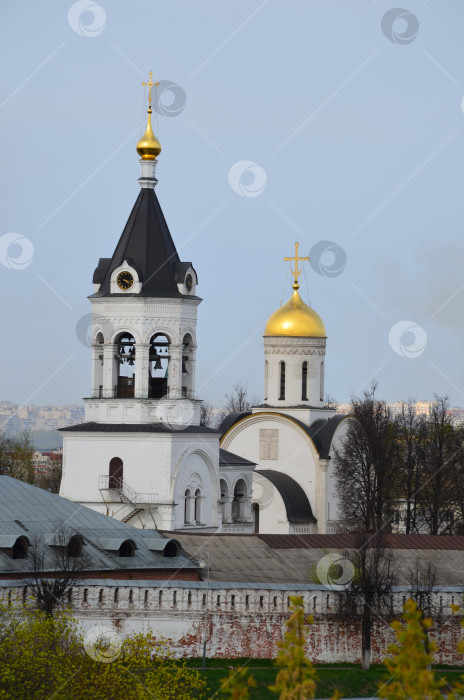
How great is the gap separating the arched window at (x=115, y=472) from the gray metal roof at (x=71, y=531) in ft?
11.1

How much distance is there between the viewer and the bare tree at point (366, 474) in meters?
45.6

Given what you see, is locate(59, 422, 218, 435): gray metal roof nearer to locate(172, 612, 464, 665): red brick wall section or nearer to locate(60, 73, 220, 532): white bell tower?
locate(60, 73, 220, 532): white bell tower

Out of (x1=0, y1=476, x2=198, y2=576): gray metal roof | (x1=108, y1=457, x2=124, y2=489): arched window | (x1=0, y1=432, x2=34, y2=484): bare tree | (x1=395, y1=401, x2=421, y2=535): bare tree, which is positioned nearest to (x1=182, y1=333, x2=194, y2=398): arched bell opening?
(x1=108, y1=457, x2=124, y2=489): arched window

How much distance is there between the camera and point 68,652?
2439cm

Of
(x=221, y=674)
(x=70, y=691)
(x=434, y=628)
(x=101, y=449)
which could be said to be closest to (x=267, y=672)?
(x=221, y=674)

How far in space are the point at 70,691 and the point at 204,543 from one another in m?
11.1

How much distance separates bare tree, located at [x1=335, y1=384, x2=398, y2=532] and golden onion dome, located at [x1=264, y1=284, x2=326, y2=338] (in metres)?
2.76

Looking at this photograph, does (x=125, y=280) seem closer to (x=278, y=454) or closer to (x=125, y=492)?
(x=125, y=492)

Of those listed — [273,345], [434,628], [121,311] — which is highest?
[273,345]

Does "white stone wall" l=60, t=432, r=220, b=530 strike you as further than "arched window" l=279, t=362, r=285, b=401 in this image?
No

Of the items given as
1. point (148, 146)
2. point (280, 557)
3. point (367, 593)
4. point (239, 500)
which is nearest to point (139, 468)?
point (280, 557)

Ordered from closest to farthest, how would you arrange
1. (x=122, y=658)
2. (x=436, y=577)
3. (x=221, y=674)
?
(x=122, y=658) → (x=221, y=674) → (x=436, y=577)

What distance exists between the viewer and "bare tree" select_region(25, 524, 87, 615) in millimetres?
28062

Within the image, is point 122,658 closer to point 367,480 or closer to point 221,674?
point 221,674
